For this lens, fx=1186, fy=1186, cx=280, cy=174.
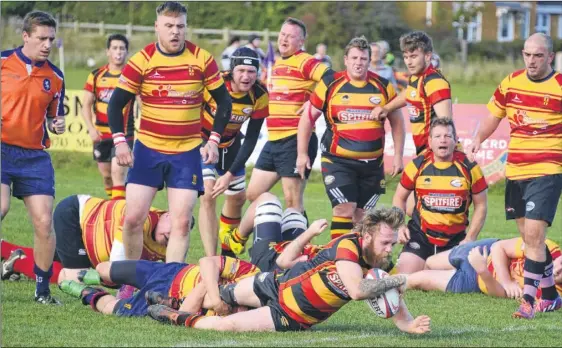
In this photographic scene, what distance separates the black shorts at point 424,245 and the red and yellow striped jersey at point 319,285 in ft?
10.9

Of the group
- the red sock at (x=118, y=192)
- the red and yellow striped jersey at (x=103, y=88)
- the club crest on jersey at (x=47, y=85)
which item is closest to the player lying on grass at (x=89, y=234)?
the club crest on jersey at (x=47, y=85)

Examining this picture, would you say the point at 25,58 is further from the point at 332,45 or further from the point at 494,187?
the point at 332,45

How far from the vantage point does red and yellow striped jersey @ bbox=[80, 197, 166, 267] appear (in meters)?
10.5

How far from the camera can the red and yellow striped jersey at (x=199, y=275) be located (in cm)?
887

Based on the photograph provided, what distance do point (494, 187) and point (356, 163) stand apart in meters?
8.84

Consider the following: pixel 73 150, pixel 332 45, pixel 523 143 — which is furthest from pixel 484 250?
pixel 332 45

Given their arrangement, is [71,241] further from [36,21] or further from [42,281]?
[36,21]

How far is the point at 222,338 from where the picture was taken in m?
7.82

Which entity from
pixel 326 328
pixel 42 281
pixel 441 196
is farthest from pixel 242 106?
pixel 326 328

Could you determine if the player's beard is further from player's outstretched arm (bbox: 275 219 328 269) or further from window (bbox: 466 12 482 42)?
window (bbox: 466 12 482 42)

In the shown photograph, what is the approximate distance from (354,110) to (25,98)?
3.68 metres

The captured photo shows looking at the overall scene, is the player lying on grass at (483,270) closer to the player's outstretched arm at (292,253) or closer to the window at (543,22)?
the player's outstretched arm at (292,253)

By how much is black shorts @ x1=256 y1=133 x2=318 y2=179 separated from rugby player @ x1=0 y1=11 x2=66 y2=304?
3.73 meters

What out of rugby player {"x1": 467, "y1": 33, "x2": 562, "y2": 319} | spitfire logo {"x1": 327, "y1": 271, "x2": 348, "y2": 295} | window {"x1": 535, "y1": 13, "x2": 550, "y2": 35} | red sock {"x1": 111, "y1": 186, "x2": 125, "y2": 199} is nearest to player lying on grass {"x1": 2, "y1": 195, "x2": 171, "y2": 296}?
spitfire logo {"x1": 327, "y1": 271, "x2": 348, "y2": 295}
